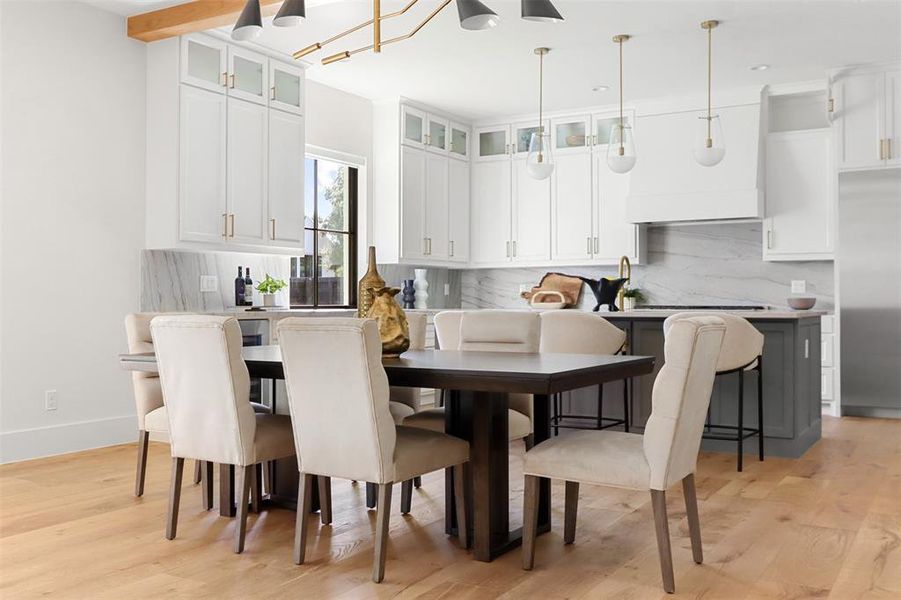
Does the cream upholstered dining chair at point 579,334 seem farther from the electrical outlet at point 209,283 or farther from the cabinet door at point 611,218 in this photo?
the cabinet door at point 611,218

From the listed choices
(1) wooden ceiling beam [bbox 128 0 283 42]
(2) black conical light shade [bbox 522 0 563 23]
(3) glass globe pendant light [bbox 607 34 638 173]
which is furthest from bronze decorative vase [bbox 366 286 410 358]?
(3) glass globe pendant light [bbox 607 34 638 173]

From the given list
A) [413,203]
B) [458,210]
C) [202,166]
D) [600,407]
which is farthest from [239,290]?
[458,210]

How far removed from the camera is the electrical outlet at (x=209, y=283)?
5574mm

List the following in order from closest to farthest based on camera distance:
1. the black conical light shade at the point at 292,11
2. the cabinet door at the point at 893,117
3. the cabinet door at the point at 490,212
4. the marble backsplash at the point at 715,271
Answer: the black conical light shade at the point at 292,11 < the cabinet door at the point at 893,117 < the marble backsplash at the point at 715,271 < the cabinet door at the point at 490,212

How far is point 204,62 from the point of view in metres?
5.23

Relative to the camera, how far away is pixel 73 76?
4.84m

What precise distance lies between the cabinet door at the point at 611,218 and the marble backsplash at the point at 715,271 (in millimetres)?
265

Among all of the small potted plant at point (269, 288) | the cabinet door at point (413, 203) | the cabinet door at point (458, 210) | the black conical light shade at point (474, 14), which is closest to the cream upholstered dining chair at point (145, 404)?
the black conical light shade at point (474, 14)

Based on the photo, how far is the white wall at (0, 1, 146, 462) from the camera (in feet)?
14.9

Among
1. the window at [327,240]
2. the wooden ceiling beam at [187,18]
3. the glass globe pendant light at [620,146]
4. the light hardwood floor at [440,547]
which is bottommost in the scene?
the light hardwood floor at [440,547]

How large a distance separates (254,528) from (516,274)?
5.27 metres

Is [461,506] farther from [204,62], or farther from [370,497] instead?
[204,62]

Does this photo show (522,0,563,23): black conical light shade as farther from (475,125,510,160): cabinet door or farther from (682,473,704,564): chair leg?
(475,125,510,160): cabinet door

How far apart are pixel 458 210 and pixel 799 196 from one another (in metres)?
2.96
